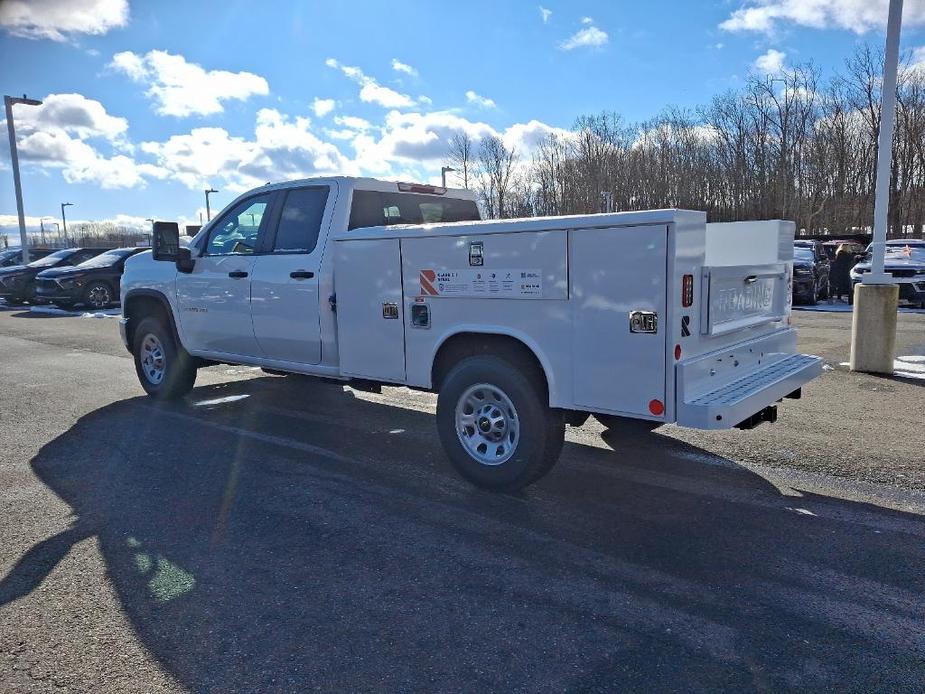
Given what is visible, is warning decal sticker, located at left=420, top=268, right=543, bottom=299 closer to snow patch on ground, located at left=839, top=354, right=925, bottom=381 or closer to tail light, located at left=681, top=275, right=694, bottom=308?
tail light, located at left=681, top=275, right=694, bottom=308

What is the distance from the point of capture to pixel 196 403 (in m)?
7.71

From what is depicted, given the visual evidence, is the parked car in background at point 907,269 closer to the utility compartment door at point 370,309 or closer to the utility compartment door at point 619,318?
the utility compartment door at point 370,309

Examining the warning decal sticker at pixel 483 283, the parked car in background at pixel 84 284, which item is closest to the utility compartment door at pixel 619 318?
the warning decal sticker at pixel 483 283

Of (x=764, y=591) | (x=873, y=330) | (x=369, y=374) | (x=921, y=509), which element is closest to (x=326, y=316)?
(x=369, y=374)

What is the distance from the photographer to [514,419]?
4.52 metres

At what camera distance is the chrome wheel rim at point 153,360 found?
769 centimetres

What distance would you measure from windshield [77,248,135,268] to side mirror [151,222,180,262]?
15.2 metres

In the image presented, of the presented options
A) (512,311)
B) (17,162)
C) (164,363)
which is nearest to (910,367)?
(512,311)

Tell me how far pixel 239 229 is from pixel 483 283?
324 cm

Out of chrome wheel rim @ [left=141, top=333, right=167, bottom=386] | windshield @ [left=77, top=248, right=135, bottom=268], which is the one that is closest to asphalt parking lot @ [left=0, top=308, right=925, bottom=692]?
chrome wheel rim @ [left=141, top=333, right=167, bottom=386]

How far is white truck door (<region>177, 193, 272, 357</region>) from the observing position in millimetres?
6512

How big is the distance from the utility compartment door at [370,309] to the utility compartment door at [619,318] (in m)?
1.51

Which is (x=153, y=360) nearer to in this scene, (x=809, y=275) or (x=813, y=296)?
(x=809, y=275)

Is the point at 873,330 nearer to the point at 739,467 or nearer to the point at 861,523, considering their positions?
the point at 739,467
